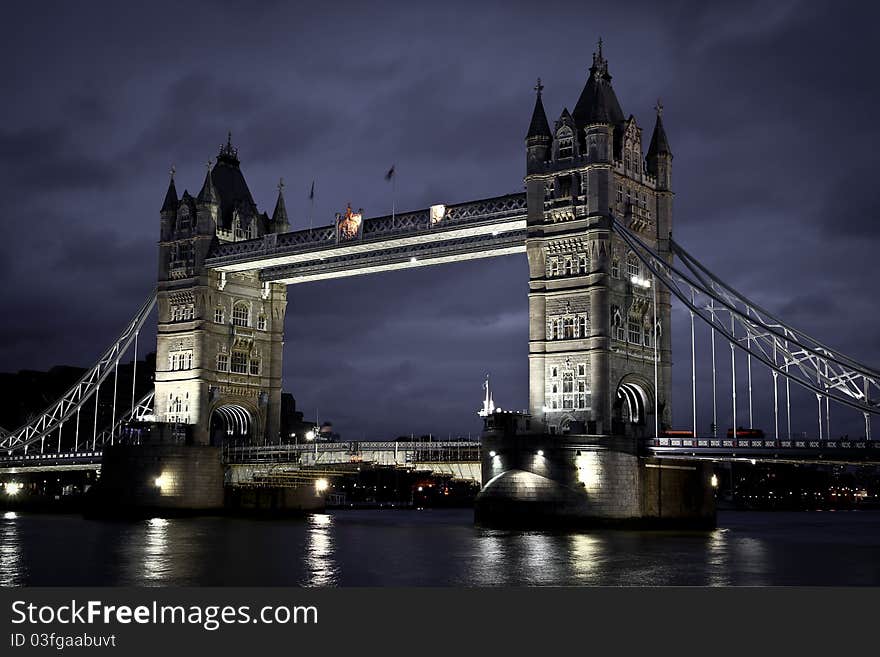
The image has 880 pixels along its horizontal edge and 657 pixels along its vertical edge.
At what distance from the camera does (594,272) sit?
230 ft

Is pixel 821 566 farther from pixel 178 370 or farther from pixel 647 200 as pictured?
pixel 178 370

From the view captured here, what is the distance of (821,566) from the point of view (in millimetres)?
47781

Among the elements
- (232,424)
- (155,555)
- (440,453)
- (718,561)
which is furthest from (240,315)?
(718,561)

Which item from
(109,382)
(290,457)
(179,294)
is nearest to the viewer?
(290,457)

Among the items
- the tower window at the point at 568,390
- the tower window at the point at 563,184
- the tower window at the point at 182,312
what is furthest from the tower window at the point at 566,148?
the tower window at the point at 182,312

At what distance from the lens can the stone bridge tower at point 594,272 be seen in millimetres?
70125

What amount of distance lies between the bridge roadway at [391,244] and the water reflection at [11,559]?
1058 inches

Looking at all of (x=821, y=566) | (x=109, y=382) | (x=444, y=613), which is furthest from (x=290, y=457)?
(x=109, y=382)

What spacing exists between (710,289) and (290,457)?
33.8 metres

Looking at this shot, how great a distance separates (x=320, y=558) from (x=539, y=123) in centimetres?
3475

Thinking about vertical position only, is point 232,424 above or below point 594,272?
below

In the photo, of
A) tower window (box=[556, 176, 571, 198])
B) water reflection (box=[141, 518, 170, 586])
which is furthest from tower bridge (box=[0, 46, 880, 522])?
water reflection (box=[141, 518, 170, 586])

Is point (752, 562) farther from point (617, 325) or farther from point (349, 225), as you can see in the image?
point (349, 225)

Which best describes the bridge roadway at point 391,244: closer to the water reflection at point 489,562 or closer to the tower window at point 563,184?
the tower window at point 563,184
